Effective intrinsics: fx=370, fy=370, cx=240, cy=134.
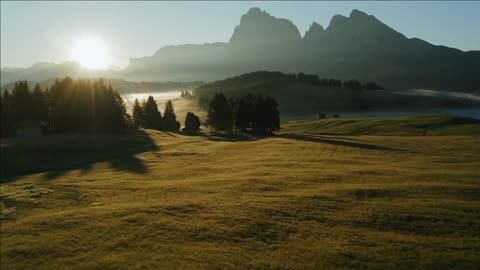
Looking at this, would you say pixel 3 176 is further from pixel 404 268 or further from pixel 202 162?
pixel 404 268

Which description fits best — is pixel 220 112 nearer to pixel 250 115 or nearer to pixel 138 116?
pixel 250 115

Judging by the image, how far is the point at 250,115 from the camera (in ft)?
370

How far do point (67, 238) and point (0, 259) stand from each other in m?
3.89

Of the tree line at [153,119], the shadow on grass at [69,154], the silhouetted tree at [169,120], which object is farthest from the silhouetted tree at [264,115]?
the shadow on grass at [69,154]

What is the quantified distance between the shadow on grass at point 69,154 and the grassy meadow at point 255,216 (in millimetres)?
5892

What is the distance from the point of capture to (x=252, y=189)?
35.1 meters

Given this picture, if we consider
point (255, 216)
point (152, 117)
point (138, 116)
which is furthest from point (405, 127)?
point (255, 216)

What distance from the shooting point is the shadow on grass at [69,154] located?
58569mm

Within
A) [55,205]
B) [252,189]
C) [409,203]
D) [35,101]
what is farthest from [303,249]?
[35,101]

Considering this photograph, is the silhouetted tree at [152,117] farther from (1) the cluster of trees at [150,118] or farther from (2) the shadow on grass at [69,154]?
(2) the shadow on grass at [69,154]

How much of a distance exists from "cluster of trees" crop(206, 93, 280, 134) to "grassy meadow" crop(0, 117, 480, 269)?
58.0 meters

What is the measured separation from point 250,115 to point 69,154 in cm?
5587

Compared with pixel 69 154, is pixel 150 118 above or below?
above

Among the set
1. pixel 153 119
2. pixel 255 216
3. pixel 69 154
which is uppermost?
pixel 153 119
